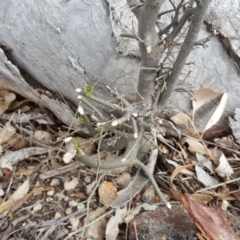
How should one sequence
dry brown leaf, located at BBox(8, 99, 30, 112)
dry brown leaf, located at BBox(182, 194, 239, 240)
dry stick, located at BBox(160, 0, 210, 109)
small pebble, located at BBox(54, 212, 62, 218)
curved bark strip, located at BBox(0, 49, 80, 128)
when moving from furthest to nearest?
dry brown leaf, located at BBox(8, 99, 30, 112) < curved bark strip, located at BBox(0, 49, 80, 128) < small pebble, located at BBox(54, 212, 62, 218) < dry brown leaf, located at BBox(182, 194, 239, 240) < dry stick, located at BBox(160, 0, 210, 109)

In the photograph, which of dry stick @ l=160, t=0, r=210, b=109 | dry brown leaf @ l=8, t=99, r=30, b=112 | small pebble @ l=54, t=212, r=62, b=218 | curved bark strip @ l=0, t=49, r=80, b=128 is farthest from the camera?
dry brown leaf @ l=8, t=99, r=30, b=112

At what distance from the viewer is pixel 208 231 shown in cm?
107

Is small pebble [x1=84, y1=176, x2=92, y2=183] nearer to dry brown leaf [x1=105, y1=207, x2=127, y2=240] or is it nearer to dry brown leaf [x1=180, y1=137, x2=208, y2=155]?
dry brown leaf [x1=105, y1=207, x2=127, y2=240]

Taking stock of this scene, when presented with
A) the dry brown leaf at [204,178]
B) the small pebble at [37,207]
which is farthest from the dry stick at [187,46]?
the small pebble at [37,207]

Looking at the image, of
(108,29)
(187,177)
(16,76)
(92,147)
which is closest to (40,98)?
(16,76)

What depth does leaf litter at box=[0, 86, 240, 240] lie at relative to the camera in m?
1.16

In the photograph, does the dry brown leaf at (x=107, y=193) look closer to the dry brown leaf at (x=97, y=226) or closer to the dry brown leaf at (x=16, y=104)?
the dry brown leaf at (x=97, y=226)

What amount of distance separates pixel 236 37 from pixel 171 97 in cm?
25

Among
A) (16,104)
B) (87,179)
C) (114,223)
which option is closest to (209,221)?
(114,223)

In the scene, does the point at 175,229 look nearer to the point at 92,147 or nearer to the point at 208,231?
the point at 208,231

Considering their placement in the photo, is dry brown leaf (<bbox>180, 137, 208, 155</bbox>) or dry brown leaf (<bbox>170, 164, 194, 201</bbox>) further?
dry brown leaf (<bbox>180, 137, 208, 155</bbox>)

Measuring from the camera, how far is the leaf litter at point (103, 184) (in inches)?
45.7

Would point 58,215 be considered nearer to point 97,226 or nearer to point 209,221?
point 97,226

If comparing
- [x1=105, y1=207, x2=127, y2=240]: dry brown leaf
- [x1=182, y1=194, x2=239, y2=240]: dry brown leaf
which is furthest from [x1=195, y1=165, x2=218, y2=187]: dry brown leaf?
[x1=105, y1=207, x2=127, y2=240]: dry brown leaf
